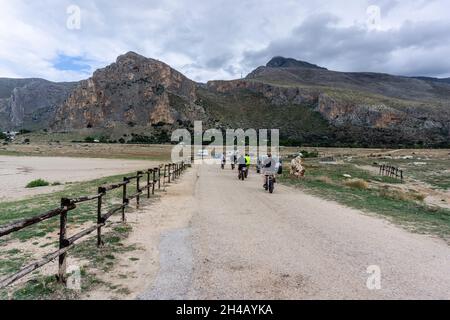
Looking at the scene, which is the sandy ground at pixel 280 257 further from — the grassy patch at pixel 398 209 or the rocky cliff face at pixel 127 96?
the rocky cliff face at pixel 127 96

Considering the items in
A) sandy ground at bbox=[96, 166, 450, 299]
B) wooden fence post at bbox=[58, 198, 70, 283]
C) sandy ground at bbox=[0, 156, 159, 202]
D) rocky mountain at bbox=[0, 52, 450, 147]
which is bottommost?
sandy ground at bbox=[0, 156, 159, 202]

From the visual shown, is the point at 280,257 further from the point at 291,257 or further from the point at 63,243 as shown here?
the point at 63,243

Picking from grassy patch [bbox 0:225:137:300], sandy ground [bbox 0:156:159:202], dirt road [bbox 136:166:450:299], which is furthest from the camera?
sandy ground [bbox 0:156:159:202]

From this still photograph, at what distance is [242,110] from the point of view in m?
156

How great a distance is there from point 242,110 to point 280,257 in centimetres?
14948

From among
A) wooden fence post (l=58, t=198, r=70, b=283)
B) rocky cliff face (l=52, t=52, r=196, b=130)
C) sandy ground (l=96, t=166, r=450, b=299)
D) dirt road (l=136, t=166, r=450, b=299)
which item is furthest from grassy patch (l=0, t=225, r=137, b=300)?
rocky cliff face (l=52, t=52, r=196, b=130)

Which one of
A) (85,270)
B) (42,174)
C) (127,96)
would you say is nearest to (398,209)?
(85,270)

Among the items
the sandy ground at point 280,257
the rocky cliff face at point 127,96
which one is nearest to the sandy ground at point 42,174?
the sandy ground at point 280,257

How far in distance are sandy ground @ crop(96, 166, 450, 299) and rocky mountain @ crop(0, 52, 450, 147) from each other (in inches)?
4292

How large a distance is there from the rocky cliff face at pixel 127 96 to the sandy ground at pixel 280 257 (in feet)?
447

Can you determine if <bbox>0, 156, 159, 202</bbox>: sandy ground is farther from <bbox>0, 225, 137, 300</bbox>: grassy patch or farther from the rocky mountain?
the rocky mountain

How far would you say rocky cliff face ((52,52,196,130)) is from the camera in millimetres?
149750

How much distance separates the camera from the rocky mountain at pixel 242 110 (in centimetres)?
13175

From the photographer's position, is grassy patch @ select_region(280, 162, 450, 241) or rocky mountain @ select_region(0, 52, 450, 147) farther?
rocky mountain @ select_region(0, 52, 450, 147)
